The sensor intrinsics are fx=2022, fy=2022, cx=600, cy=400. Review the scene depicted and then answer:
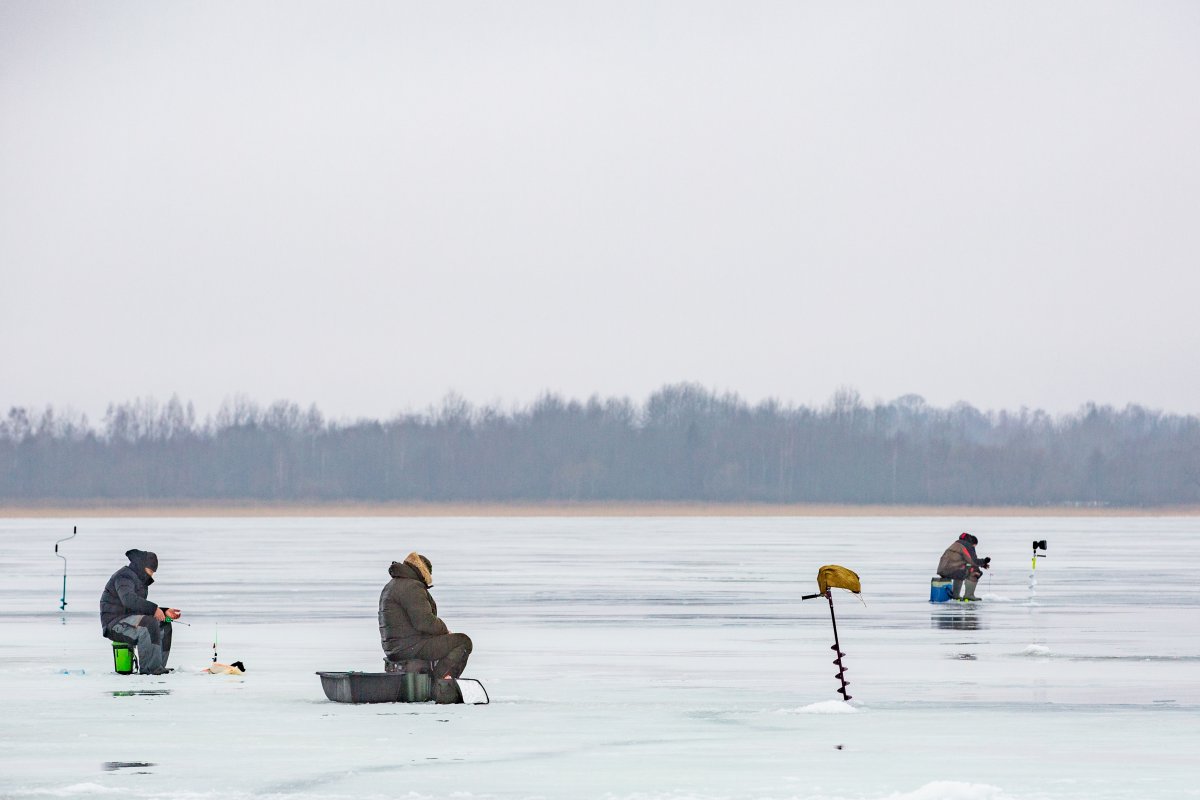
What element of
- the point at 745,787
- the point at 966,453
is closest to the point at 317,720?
the point at 745,787

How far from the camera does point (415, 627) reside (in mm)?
14641

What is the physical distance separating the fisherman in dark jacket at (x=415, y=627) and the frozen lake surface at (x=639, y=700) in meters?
0.44

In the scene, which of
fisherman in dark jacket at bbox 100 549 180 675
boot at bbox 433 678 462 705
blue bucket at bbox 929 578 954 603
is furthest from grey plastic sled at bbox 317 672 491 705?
blue bucket at bbox 929 578 954 603

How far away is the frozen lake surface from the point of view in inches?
425

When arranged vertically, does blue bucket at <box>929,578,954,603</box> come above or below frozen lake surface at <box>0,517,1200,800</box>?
above

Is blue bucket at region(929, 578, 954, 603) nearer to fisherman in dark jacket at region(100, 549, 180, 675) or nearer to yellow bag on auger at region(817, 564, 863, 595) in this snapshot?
fisherman in dark jacket at region(100, 549, 180, 675)

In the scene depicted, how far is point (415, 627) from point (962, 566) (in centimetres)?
1482

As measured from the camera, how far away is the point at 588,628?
74.3 feet

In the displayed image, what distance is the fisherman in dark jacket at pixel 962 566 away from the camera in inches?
1102

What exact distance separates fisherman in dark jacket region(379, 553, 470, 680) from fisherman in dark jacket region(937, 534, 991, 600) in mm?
14229

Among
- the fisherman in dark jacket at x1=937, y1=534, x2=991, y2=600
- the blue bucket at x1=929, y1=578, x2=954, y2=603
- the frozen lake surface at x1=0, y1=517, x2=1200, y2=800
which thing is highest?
the fisherman in dark jacket at x1=937, y1=534, x2=991, y2=600

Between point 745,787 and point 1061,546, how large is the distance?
4886 cm

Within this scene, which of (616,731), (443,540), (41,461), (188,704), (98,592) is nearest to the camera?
(616,731)

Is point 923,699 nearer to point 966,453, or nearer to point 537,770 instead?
point 537,770
